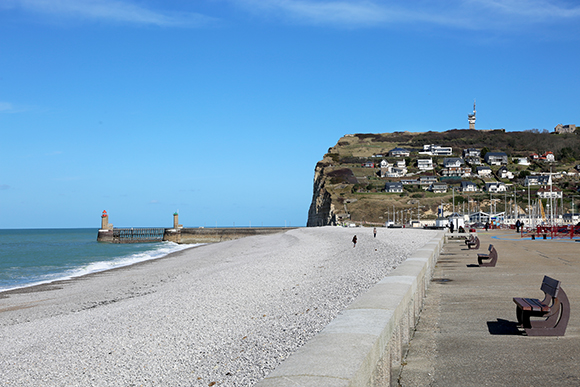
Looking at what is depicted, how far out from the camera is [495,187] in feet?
437

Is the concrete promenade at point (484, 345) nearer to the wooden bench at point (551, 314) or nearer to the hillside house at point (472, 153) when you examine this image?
the wooden bench at point (551, 314)

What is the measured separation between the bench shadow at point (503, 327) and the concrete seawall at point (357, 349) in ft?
5.09

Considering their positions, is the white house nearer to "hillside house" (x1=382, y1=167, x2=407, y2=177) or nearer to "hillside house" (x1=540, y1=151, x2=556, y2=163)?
"hillside house" (x1=382, y1=167, x2=407, y2=177)

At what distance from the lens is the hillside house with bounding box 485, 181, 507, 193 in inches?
5207

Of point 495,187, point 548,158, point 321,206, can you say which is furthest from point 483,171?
point 321,206

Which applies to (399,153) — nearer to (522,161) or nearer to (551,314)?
(522,161)

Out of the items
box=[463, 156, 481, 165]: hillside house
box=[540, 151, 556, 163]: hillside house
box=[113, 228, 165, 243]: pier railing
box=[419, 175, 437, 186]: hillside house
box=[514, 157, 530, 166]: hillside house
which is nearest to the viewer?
box=[113, 228, 165, 243]: pier railing

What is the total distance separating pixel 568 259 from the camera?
1662 cm

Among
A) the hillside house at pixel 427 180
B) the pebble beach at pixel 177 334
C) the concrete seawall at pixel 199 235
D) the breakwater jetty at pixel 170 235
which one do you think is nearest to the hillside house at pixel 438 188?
the hillside house at pixel 427 180

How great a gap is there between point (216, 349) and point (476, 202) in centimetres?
11687

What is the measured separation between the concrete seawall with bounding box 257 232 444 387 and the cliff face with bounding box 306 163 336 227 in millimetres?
108913

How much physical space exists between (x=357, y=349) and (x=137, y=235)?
10064 centimetres

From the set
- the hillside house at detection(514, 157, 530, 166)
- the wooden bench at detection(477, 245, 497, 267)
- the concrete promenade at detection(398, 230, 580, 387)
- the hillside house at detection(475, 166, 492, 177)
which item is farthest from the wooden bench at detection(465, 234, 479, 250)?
the hillside house at detection(514, 157, 530, 166)

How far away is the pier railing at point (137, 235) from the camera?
91.8 meters
